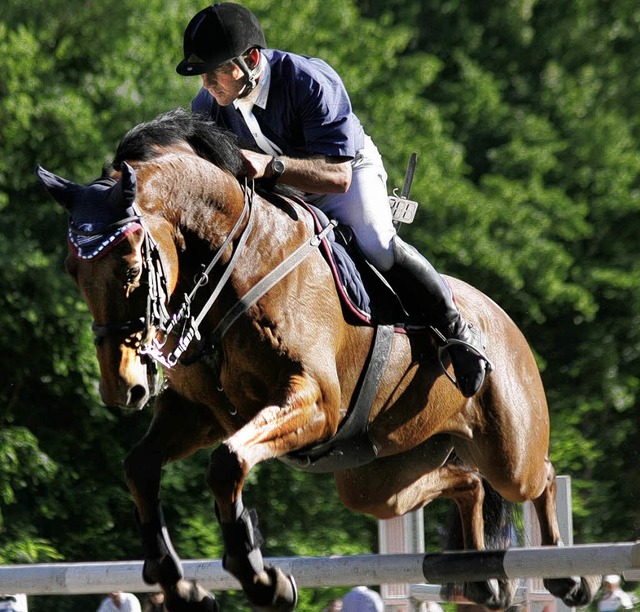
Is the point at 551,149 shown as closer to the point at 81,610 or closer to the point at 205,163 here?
the point at 81,610

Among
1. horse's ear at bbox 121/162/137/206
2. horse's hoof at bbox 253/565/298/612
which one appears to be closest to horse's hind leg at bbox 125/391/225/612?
horse's hoof at bbox 253/565/298/612

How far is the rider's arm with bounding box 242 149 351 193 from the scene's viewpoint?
4520mm

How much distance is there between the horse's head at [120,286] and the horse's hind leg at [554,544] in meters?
2.52

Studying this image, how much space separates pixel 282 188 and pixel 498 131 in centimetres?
1395

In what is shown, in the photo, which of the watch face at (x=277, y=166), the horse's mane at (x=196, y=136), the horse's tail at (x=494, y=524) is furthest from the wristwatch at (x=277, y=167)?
the horse's tail at (x=494, y=524)

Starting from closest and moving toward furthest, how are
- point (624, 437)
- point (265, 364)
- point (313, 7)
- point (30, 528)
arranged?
point (265, 364) < point (30, 528) < point (313, 7) < point (624, 437)

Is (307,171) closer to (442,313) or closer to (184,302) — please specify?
(184,302)

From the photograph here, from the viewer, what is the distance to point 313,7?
15.5 m

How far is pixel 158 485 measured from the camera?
15.0 feet

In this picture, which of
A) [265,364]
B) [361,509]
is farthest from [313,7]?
[265,364]

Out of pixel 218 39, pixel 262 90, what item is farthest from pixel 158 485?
pixel 218 39

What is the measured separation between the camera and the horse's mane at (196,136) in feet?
14.6

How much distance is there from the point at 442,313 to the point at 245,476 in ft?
4.08

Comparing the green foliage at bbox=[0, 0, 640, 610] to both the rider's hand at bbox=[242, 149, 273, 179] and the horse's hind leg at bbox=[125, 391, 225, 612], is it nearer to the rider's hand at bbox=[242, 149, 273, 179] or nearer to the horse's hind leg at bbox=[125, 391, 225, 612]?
the horse's hind leg at bbox=[125, 391, 225, 612]
